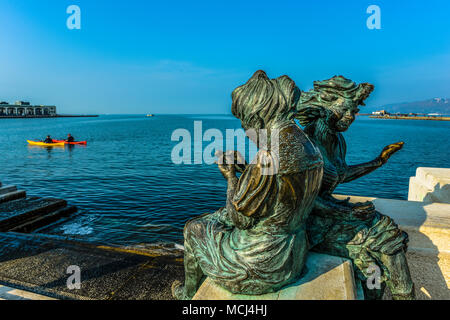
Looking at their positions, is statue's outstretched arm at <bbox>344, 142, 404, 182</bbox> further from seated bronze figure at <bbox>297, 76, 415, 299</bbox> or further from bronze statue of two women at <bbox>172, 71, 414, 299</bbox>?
bronze statue of two women at <bbox>172, 71, 414, 299</bbox>

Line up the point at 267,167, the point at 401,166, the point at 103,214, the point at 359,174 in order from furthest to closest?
the point at 401,166, the point at 103,214, the point at 359,174, the point at 267,167

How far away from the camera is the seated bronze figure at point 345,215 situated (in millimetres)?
2945

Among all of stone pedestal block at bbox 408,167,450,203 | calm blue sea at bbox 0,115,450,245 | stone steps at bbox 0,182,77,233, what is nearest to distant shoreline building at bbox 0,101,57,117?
calm blue sea at bbox 0,115,450,245

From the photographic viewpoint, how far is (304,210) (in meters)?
2.56

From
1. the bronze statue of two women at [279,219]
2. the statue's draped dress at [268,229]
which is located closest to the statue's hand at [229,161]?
the bronze statue of two women at [279,219]

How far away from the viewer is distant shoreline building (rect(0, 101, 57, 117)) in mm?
163375

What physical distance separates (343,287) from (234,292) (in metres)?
0.98

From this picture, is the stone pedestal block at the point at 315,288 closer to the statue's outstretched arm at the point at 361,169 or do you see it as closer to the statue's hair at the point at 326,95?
the statue's outstretched arm at the point at 361,169

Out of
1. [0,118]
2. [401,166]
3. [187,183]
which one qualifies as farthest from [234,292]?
[0,118]

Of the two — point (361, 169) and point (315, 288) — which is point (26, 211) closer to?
point (315, 288)

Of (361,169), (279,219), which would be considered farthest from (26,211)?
(361,169)

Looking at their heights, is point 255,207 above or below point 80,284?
above

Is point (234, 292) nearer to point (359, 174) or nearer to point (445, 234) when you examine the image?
point (359, 174)
